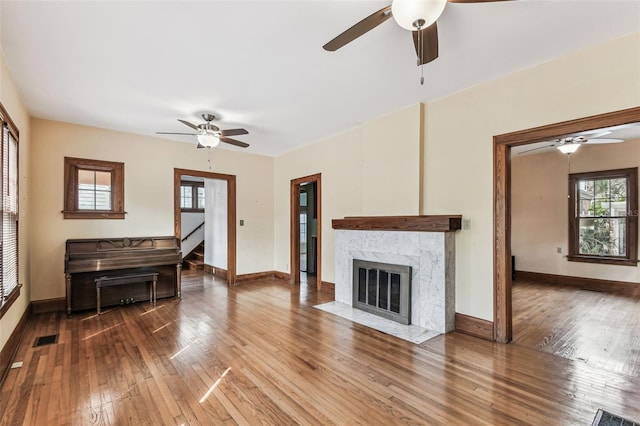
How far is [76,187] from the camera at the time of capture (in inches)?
177

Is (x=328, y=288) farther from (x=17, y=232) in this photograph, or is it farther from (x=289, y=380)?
(x=17, y=232)

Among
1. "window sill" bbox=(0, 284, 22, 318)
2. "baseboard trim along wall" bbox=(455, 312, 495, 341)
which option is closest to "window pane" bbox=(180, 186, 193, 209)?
"window sill" bbox=(0, 284, 22, 318)

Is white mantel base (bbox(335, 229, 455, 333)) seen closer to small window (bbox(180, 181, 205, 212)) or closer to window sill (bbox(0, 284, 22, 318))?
window sill (bbox(0, 284, 22, 318))

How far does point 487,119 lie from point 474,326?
230 centimetres

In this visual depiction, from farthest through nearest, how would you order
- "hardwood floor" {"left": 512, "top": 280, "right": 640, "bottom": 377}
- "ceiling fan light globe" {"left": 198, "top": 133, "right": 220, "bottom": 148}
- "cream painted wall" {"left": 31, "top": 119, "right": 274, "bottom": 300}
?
"cream painted wall" {"left": 31, "top": 119, "right": 274, "bottom": 300} < "ceiling fan light globe" {"left": 198, "top": 133, "right": 220, "bottom": 148} < "hardwood floor" {"left": 512, "top": 280, "right": 640, "bottom": 377}

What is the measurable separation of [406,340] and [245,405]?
183cm

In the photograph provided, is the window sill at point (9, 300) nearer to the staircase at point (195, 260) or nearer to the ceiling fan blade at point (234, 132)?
the ceiling fan blade at point (234, 132)

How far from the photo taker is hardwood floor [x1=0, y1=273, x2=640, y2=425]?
6.41 feet

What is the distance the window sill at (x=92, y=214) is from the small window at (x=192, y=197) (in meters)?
3.85

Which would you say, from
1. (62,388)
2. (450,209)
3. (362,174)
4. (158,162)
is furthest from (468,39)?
(158,162)

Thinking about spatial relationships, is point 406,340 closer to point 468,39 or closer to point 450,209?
point 450,209

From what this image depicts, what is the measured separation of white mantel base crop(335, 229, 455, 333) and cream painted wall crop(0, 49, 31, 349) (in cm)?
397

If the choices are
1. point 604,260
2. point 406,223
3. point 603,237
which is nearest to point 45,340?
point 406,223

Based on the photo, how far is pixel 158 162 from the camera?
523cm
